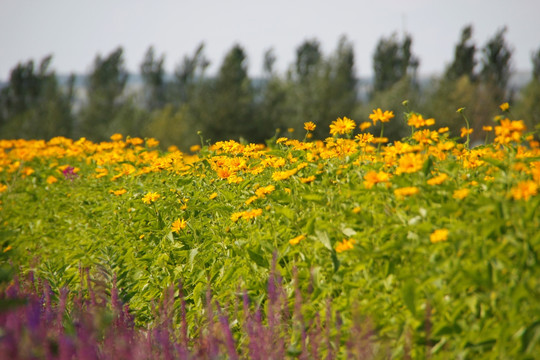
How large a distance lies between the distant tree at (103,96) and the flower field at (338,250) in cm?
2770

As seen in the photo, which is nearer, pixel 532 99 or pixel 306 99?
pixel 306 99

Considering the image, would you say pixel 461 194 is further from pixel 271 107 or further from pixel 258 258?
pixel 271 107

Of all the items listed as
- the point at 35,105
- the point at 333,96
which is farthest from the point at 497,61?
the point at 35,105

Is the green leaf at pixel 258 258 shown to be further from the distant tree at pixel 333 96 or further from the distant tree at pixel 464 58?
the distant tree at pixel 464 58

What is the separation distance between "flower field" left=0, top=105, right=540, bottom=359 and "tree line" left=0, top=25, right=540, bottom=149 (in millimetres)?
20189

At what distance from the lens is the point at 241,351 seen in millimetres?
2682

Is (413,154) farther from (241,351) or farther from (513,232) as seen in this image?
(241,351)

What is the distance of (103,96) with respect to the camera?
35.3m

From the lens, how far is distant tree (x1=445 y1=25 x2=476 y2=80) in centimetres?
3182

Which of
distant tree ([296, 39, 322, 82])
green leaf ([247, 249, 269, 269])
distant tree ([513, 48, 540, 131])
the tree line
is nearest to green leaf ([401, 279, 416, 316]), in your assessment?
green leaf ([247, 249, 269, 269])

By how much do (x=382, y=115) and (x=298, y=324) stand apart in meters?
1.51

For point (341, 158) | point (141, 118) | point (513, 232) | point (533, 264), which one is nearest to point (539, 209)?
point (513, 232)

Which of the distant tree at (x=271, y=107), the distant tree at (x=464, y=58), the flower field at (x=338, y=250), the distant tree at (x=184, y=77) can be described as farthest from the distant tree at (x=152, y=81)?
the flower field at (x=338, y=250)

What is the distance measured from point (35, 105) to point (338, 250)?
125 ft
